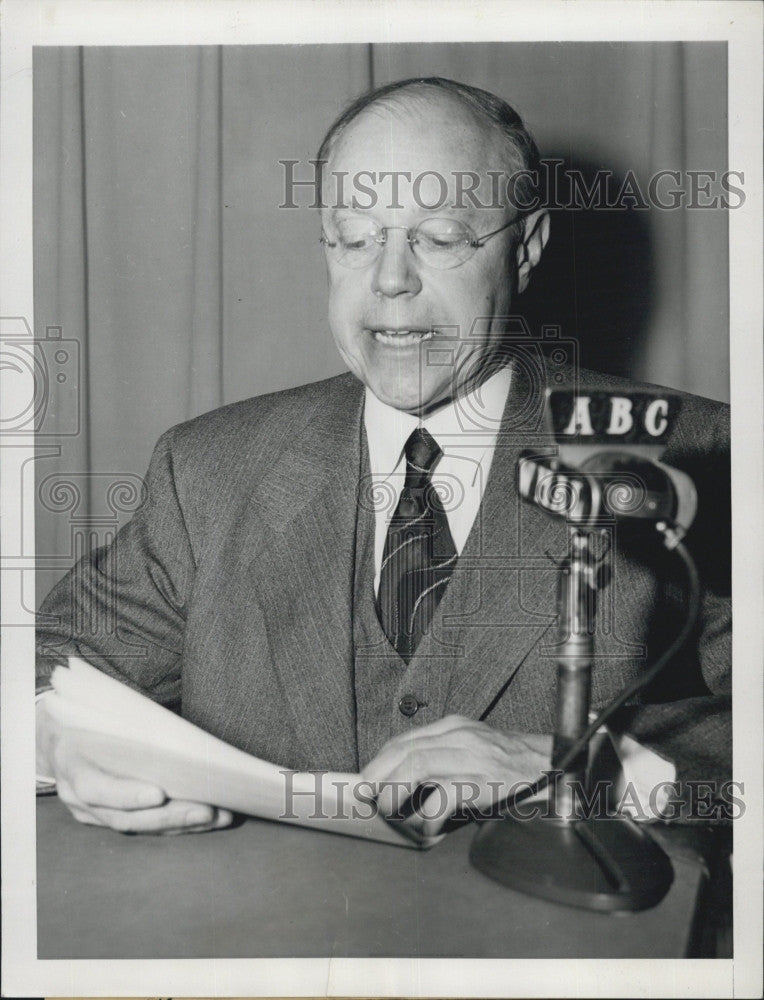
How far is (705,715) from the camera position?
168cm

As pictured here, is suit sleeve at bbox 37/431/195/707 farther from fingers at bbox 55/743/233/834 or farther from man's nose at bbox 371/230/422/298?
man's nose at bbox 371/230/422/298

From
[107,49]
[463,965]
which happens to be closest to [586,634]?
[463,965]

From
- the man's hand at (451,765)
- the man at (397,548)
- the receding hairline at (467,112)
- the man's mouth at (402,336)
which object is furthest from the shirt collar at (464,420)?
the man's hand at (451,765)

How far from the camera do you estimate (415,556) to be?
1.64m

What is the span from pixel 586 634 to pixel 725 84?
1.01 m

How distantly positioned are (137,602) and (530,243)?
3.05ft

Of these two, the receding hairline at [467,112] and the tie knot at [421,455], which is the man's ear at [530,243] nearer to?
the receding hairline at [467,112]

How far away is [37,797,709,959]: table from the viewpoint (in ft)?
5.16

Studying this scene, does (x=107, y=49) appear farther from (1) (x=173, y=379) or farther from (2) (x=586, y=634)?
(2) (x=586, y=634)

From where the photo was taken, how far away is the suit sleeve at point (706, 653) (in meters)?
1.65

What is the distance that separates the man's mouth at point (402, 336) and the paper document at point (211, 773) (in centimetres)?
73

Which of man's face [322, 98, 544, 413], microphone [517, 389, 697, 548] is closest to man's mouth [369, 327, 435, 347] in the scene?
man's face [322, 98, 544, 413]

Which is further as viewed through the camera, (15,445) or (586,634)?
→ (15,445)

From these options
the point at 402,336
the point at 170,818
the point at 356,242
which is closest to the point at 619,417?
the point at 402,336
